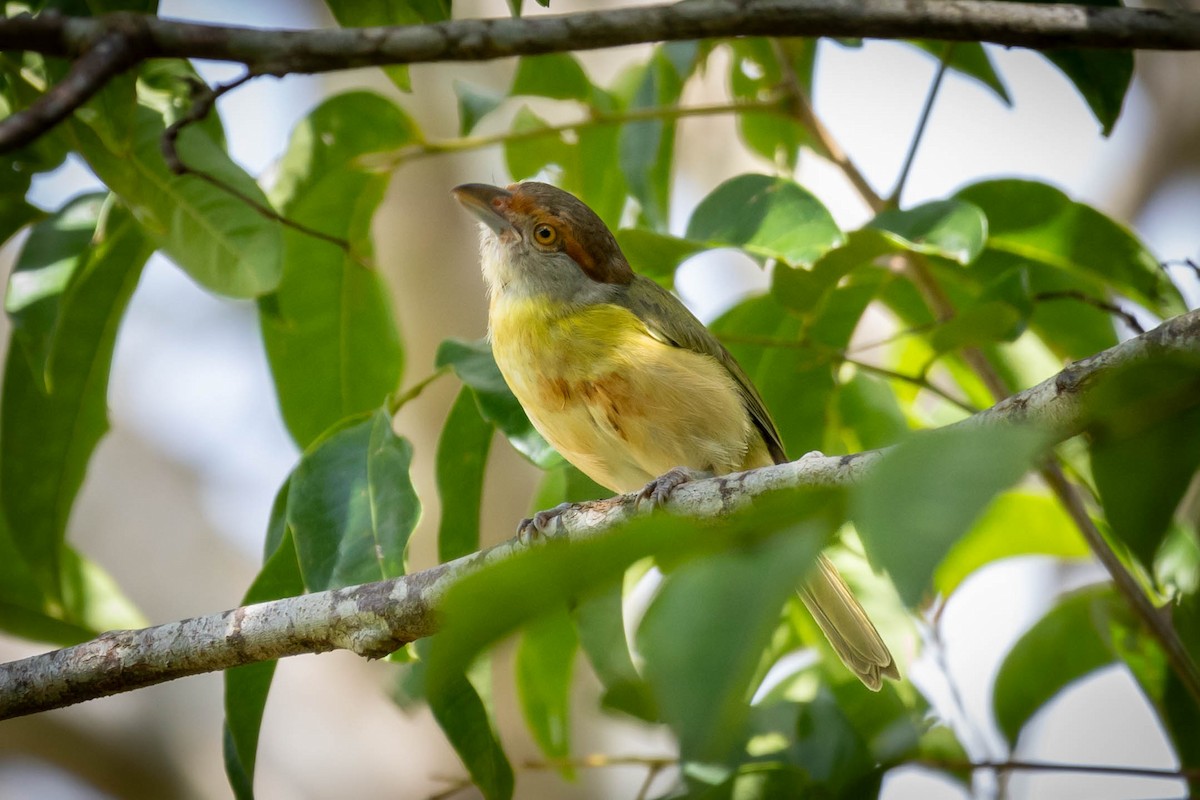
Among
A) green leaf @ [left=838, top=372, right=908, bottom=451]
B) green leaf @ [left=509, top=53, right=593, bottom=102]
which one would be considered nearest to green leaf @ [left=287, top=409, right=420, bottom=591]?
green leaf @ [left=509, top=53, right=593, bottom=102]

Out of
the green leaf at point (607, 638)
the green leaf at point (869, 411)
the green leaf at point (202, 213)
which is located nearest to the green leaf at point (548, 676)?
the green leaf at point (607, 638)

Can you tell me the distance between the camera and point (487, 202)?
4.16 meters

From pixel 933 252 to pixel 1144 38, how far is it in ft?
2.08

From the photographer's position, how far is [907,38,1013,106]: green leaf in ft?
10.9

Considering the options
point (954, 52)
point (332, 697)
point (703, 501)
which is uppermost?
point (332, 697)

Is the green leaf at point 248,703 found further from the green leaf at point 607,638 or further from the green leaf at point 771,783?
the green leaf at point 771,783

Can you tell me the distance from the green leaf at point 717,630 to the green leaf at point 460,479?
6.38 ft

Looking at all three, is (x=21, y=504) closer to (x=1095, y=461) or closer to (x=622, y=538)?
(x=622, y=538)

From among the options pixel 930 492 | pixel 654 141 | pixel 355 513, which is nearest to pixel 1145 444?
pixel 930 492

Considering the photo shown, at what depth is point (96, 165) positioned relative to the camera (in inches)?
108

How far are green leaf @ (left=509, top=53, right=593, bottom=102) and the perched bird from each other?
23.2 inches

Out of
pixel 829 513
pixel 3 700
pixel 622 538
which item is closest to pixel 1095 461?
pixel 829 513

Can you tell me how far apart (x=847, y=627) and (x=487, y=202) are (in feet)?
6.56

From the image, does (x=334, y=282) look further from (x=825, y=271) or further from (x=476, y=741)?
(x=476, y=741)
